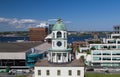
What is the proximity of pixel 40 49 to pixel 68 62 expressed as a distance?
302ft

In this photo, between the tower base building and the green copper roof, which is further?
the green copper roof

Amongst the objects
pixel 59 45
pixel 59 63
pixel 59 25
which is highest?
pixel 59 25

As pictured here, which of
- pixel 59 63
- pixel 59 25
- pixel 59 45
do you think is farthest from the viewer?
pixel 59 25

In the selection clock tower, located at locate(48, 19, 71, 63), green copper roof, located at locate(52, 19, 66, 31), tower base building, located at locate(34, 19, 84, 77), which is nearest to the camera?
tower base building, located at locate(34, 19, 84, 77)

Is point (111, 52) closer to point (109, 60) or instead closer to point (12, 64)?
point (109, 60)

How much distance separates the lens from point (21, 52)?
111m

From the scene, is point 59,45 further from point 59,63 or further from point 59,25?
point 59,25

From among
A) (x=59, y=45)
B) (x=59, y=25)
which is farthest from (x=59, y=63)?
(x=59, y=25)

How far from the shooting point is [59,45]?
174 ft

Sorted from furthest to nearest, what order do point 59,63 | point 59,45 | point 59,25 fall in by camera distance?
point 59,25 < point 59,45 < point 59,63

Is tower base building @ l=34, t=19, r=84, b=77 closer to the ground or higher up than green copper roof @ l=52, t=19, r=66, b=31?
closer to the ground

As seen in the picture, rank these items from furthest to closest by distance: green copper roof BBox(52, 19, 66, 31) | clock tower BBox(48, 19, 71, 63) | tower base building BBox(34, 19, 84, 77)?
green copper roof BBox(52, 19, 66, 31)
clock tower BBox(48, 19, 71, 63)
tower base building BBox(34, 19, 84, 77)

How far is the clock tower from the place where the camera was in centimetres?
5281

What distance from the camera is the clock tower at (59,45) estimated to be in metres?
52.8
